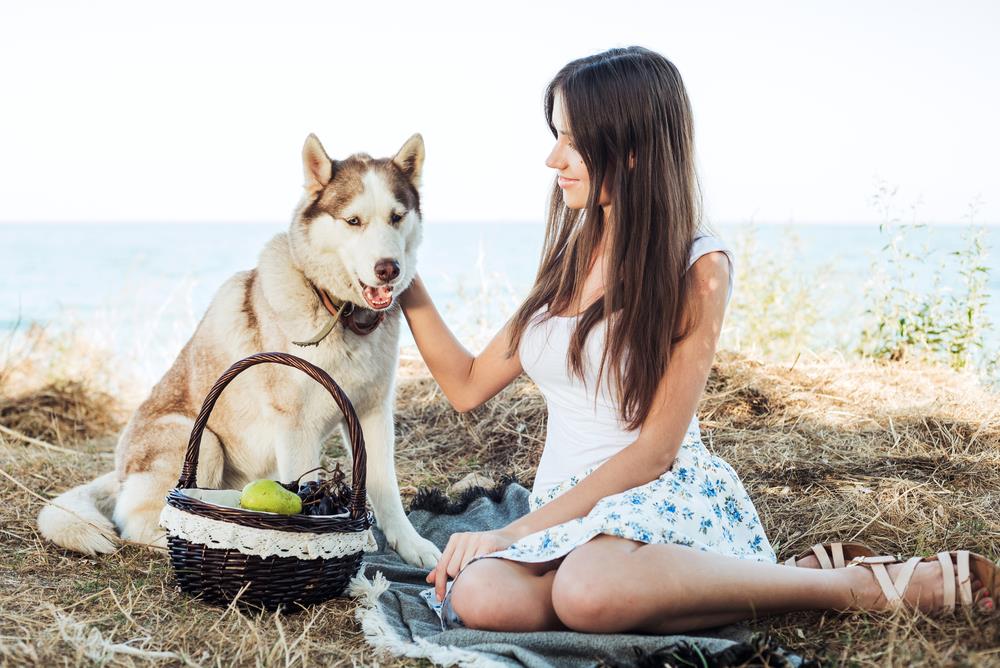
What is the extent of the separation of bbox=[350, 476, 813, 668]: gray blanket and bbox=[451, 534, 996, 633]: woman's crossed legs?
0.05 meters

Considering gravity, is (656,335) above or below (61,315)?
above

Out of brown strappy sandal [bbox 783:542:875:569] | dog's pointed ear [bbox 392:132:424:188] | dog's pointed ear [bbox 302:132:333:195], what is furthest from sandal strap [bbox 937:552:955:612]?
dog's pointed ear [bbox 302:132:333:195]

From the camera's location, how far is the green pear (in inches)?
91.0

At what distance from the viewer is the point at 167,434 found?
307cm

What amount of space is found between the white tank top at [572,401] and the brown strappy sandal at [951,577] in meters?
0.67

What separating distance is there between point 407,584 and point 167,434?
1.13m

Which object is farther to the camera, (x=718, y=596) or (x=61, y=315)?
(x=61, y=315)

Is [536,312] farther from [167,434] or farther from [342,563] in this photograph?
[167,434]

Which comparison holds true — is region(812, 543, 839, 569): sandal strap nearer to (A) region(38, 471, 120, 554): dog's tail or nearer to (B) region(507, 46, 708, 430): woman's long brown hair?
(B) region(507, 46, 708, 430): woman's long brown hair

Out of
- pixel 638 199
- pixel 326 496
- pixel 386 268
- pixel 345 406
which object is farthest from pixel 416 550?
pixel 638 199

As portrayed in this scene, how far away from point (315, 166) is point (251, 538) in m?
1.32

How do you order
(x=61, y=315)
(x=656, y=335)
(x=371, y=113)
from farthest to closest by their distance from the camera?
1. (x=371, y=113)
2. (x=61, y=315)
3. (x=656, y=335)

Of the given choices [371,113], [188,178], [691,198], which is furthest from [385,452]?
[188,178]

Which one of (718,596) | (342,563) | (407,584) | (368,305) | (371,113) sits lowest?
(407,584)
